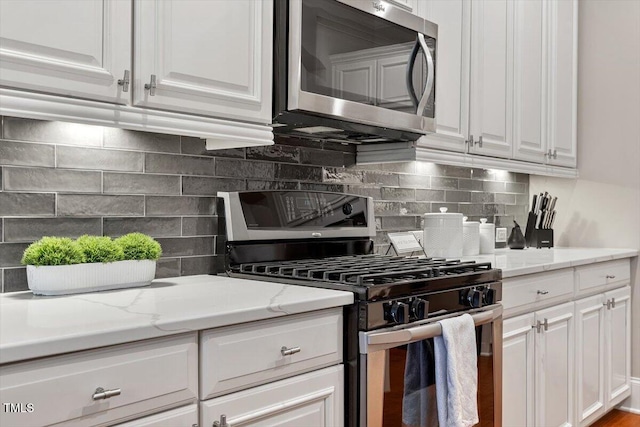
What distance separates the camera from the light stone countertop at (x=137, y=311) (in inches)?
42.2

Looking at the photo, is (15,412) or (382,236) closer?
(15,412)

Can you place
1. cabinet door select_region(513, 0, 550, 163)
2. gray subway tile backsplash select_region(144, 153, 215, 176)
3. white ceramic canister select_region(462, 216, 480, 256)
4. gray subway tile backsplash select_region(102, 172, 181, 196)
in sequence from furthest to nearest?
cabinet door select_region(513, 0, 550, 163) < white ceramic canister select_region(462, 216, 480, 256) < gray subway tile backsplash select_region(144, 153, 215, 176) < gray subway tile backsplash select_region(102, 172, 181, 196)

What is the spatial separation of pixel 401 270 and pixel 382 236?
897mm

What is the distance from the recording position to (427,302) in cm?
179

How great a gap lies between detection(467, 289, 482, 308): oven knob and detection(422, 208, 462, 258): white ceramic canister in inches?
28.0

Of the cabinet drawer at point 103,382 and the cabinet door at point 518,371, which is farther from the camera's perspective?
the cabinet door at point 518,371

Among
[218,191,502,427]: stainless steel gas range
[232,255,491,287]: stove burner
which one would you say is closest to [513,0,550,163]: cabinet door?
[218,191,502,427]: stainless steel gas range

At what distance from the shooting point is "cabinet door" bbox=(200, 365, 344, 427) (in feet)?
4.43

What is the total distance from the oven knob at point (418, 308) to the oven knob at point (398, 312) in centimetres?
6

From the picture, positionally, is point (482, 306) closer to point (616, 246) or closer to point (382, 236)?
point (382, 236)

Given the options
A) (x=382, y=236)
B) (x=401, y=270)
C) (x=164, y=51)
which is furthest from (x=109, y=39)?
(x=382, y=236)

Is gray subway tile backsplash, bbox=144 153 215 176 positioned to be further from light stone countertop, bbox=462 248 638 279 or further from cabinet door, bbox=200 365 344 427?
light stone countertop, bbox=462 248 638 279

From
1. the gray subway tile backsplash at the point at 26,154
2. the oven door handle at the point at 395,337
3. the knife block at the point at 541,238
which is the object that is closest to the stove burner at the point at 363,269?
the oven door handle at the point at 395,337

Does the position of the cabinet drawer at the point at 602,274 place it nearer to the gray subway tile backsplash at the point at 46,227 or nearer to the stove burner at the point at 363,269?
the stove burner at the point at 363,269
